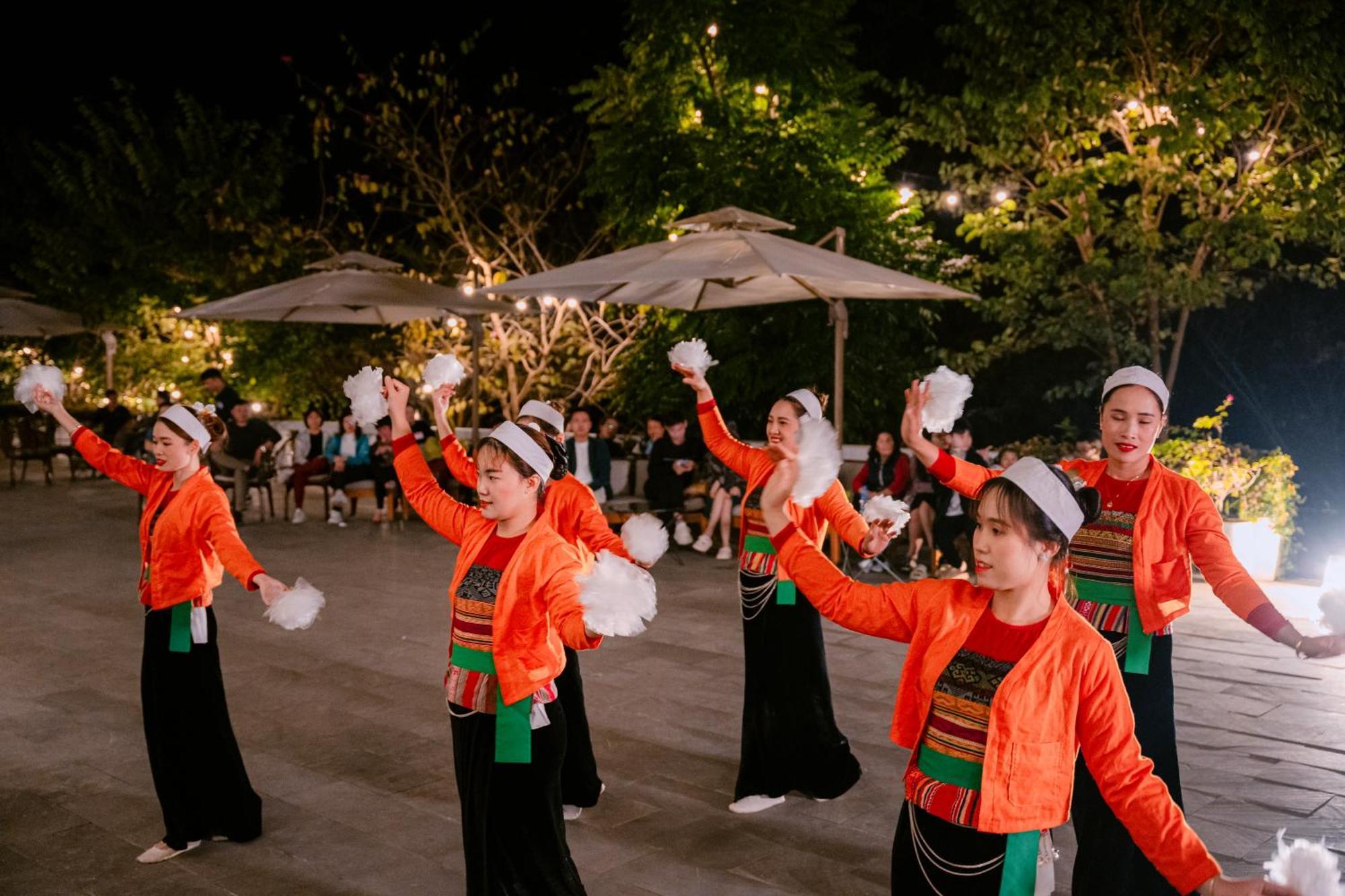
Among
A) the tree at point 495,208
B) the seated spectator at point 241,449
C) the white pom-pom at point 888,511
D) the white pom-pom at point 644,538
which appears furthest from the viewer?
the tree at point 495,208

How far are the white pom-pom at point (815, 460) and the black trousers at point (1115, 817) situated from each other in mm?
1662

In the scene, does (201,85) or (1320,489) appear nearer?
(1320,489)

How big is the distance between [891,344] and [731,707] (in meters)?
8.72

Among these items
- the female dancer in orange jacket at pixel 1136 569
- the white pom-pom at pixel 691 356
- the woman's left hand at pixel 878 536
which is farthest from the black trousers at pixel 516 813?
the white pom-pom at pixel 691 356

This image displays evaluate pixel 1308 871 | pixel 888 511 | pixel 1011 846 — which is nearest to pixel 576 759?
pixel 888 511

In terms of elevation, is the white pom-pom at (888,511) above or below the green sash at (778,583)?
above

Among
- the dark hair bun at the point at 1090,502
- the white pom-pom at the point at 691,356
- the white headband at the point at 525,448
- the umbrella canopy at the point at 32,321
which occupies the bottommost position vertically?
the dark hair bun at the point at 1090,502

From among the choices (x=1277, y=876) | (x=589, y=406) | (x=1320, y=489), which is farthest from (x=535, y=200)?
(x=1277, y=876)

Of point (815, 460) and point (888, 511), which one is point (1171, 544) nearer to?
point (888, 511)

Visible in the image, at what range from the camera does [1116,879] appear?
3645mm

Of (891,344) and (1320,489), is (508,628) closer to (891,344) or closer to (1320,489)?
(891,344)

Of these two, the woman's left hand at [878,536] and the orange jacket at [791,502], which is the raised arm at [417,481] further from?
the woman's left hand at [878,536]

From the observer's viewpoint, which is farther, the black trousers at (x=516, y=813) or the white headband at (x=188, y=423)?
the white headband at (x=188, y=423)

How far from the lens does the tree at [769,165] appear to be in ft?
44.4
